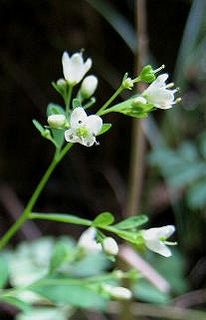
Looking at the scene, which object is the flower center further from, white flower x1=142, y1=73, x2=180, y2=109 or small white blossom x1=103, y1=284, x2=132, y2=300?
small white blossom x1=103, y1=284, x2=132, y2=300

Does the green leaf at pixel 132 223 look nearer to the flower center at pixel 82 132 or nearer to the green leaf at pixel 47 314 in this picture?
the flower center at pixel 82 132

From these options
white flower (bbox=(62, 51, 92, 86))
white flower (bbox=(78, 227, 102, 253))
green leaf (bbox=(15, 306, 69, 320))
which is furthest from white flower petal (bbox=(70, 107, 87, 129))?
green leaf (bbox=(15, 306, 69, 320))

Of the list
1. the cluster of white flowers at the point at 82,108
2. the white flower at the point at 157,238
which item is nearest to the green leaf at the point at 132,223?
the white flower at the point at 157,238

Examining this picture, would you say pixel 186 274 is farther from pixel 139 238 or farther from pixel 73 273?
pixel 139 238

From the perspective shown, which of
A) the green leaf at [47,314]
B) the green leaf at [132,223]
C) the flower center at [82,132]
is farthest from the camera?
the green leaf at [47,314]

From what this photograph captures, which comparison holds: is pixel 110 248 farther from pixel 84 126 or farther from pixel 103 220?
pixel 84 126

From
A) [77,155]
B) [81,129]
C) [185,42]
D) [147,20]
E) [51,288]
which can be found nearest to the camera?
[81,129]

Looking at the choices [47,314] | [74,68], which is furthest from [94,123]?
[47,314]

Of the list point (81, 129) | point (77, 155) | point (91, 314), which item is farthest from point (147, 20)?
point (81, 129)
